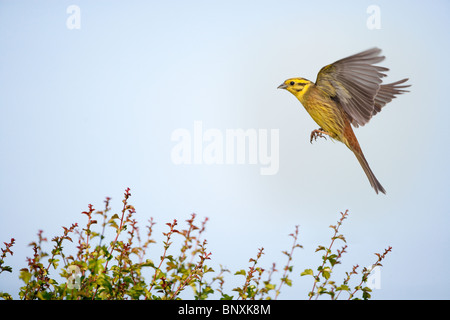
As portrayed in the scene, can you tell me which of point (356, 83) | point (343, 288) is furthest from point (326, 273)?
point (356, 83)

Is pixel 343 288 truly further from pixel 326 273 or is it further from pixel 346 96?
pixel 346 96

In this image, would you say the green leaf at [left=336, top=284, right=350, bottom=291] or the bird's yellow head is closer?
the green leaf at [left=336, top=284, right=350, bottom=291]

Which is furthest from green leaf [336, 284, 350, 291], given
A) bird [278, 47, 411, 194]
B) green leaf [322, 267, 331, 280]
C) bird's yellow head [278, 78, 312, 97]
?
bird's yellow head [278, 78, 312, 97]

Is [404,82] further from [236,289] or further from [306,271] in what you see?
[236,289]

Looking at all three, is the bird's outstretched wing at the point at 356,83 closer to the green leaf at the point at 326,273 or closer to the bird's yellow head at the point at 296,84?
the bird's yellow head at the point at 296,84

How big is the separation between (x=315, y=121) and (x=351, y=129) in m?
0.47

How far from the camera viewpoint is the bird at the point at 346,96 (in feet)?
13.8

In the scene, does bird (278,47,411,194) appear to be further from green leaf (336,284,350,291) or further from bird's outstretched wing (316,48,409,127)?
green leaf (336,284,350,291)

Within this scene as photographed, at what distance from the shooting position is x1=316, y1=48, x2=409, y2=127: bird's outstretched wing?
13.4 ft

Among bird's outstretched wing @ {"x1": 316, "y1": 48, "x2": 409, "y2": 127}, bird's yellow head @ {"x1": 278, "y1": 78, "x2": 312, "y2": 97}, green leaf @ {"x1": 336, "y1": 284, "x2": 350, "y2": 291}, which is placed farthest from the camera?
bird's yellow head @ {"x1": 278, "y1": 78, "x2": 312, "y2": 97}

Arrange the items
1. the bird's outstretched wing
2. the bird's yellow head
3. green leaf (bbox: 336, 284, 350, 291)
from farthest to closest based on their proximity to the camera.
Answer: the bird's yellow head
the bird's outstretched wing
green leaf (bbox: 336, 284, 350, 291)

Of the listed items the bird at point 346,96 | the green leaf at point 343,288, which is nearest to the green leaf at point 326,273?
the green leaf at point 343,288

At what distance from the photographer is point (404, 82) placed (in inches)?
196
